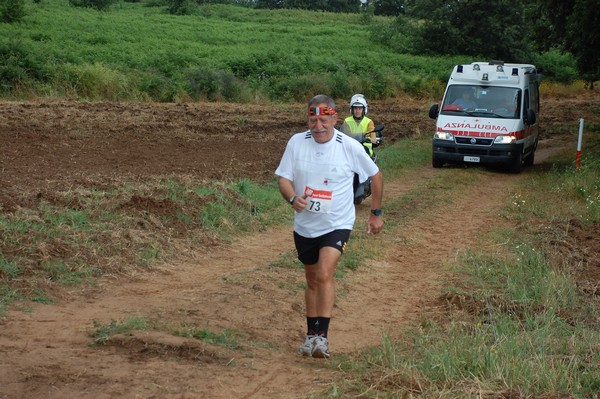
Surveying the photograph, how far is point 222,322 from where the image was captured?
324 inches

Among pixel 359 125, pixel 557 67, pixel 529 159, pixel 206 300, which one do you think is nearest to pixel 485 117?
pixel 529 159

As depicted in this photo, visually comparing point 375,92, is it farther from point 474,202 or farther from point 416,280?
point 416,280

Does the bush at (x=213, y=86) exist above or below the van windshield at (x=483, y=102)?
below

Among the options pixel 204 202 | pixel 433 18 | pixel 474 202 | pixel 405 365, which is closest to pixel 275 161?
pixel 474 202

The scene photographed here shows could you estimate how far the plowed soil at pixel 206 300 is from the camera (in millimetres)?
6477

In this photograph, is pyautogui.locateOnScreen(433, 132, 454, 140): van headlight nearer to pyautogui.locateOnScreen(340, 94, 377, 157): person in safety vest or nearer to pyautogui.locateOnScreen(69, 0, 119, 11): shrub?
pyautogui.locateOnScreen(340, 94, 377, 157): person in safety vest

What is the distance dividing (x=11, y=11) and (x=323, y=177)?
126ft

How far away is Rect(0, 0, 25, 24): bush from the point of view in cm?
4212

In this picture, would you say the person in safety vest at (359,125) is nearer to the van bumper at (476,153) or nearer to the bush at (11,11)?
the van bumper at (476,153)

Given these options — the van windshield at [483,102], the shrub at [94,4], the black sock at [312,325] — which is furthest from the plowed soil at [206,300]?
the shrub at [94,4]

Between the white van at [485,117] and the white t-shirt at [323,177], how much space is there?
14019 millimetres

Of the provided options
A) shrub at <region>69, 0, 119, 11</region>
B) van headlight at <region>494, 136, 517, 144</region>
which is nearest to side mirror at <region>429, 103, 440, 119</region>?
van headlight at <region>494, 136, 517, 144</region>

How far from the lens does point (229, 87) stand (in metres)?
36.2

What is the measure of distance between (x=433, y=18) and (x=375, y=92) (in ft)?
39.0
